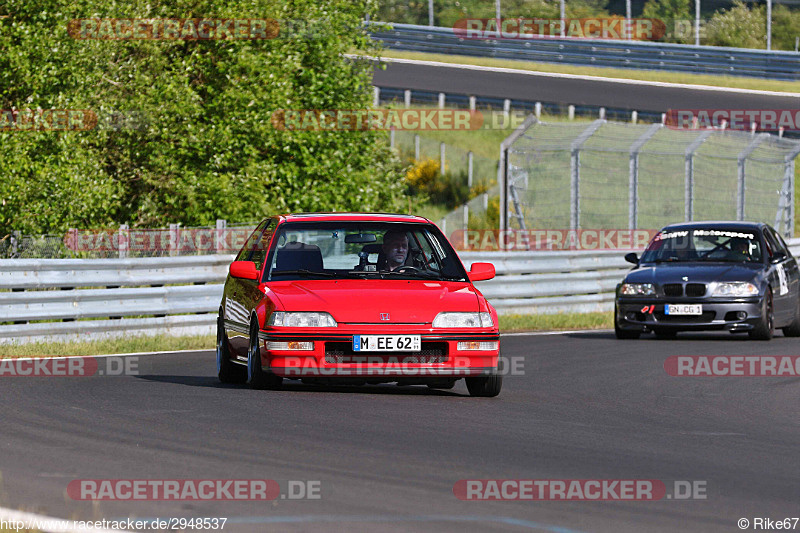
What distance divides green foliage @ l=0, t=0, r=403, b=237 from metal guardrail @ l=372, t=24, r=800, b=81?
16.6 metres

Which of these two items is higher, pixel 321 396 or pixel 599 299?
pixel 321 396

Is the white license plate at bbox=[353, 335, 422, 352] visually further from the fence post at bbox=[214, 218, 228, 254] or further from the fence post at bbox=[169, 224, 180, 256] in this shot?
the fence post at bbox=[169, 224, 180, 256]

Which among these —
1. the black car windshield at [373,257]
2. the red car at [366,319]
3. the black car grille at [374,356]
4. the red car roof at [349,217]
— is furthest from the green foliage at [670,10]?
the black car grille at [374,356]

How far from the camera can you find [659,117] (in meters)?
42.3

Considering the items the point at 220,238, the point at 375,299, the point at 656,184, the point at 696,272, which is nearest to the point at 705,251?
the point at 696,272

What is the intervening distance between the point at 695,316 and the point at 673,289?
430 millimetres

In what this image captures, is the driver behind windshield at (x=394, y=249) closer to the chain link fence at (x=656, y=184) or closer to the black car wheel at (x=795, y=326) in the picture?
the black car wheel at (x=795, y=326)

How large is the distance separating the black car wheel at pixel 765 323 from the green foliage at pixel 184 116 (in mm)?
10675

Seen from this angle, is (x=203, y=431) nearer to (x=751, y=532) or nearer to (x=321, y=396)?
(x=321, y=396)

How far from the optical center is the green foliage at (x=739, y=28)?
2427 inches

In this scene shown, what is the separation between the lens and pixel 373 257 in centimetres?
1169

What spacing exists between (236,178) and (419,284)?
16511 mm

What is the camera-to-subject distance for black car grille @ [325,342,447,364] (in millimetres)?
10531

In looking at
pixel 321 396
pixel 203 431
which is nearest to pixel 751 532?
pixel 203 431
